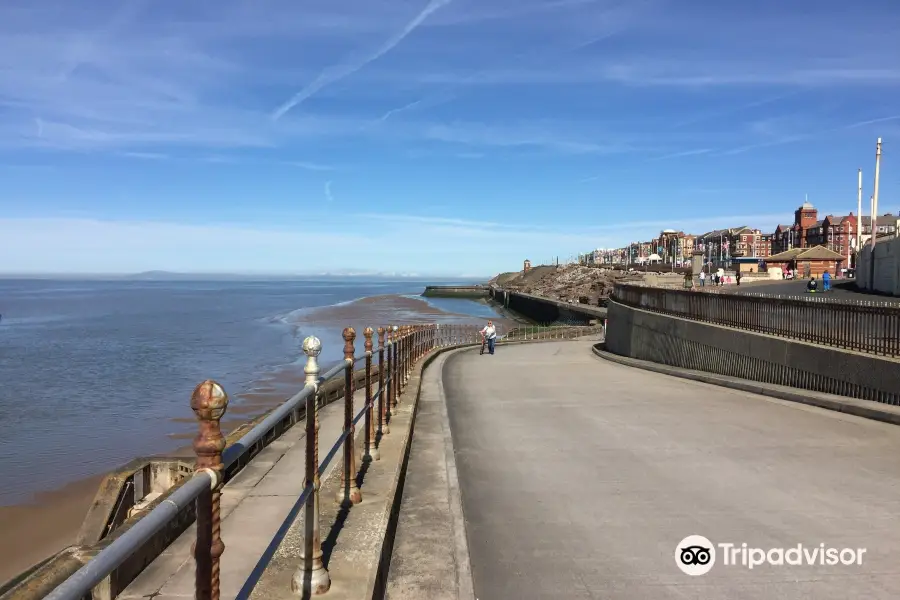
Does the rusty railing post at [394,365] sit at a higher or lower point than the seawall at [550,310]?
higher

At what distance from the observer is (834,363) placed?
1162 centimetres

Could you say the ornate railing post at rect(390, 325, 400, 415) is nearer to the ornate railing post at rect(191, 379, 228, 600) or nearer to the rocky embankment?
the ornate railing post at rect(191, 379, 228, 600)

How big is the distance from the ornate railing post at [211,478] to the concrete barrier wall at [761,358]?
36.0 feet

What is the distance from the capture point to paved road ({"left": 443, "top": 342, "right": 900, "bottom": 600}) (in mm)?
4703

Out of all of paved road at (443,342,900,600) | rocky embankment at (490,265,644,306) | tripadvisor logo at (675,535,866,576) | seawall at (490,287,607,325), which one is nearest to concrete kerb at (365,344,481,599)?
paved road at (443,342,900,600)

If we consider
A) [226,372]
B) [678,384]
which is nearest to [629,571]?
[678,384]

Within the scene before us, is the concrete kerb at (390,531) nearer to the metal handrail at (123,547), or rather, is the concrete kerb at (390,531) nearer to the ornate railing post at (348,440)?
the ornate railing post at (348,440)

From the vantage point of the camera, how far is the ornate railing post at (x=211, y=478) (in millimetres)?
1956

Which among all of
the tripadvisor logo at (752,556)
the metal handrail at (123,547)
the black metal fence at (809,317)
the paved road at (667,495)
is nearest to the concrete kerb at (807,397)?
the paved road at (667,495)

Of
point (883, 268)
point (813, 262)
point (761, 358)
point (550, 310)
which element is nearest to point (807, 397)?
point (761, 358)

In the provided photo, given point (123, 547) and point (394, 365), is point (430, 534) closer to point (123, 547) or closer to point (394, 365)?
point (394, 365)

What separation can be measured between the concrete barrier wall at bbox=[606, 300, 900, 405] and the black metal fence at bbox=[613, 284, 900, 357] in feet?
1.18

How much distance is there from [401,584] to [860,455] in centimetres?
614

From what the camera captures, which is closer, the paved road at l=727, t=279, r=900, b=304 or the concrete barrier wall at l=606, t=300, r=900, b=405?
the concrete barrier wall at l=606, t=300, r=900, b=405
